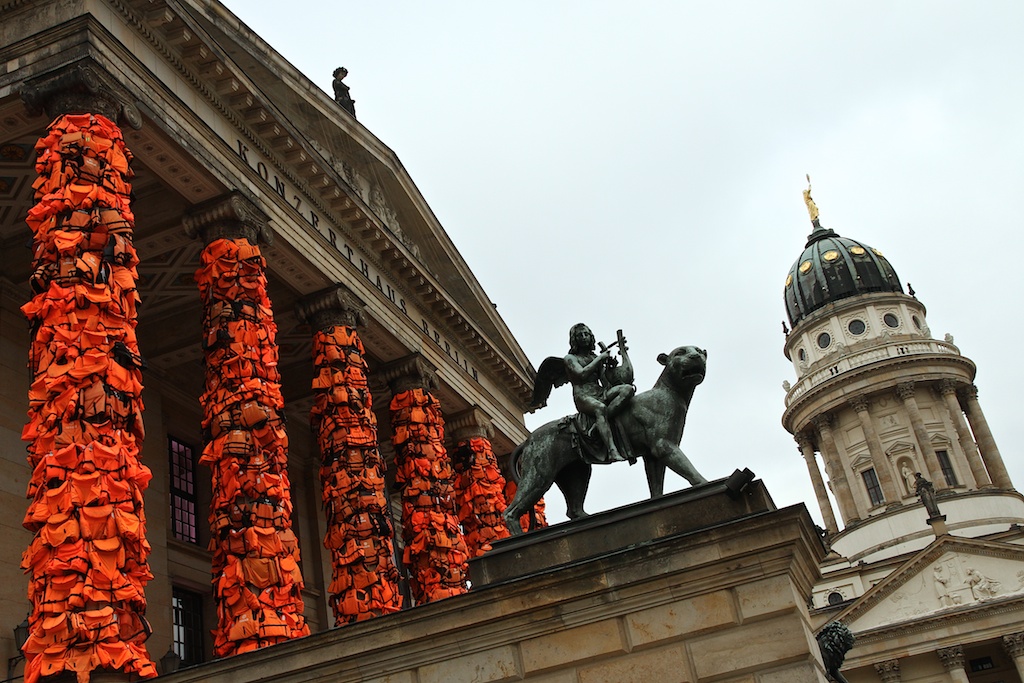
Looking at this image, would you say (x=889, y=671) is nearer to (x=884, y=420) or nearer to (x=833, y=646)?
(x=884, y=420)

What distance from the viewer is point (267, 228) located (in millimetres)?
22766

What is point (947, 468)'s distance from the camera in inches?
3063

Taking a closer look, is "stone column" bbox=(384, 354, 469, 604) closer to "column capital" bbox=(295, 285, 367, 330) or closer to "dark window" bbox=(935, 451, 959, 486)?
"column capital" bbox=(295, 285, 367, 330)

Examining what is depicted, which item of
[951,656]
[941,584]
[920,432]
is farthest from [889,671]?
[920,432]

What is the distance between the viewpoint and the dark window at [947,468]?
77.3m

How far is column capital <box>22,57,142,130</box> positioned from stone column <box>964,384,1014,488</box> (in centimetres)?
7673

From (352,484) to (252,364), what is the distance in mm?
4665

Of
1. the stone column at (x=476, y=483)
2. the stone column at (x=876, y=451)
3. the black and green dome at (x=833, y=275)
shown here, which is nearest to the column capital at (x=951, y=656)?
the stone column at (x=876, y=451)

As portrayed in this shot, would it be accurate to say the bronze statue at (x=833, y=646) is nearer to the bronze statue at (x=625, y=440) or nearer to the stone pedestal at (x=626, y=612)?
the stone pedestal at (x=626, y=612)

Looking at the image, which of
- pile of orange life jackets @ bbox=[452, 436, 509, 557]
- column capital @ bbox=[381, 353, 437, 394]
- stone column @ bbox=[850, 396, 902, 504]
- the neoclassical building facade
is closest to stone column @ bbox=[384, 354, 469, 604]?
column capital @ bbox=[381, 353, 437, 394]

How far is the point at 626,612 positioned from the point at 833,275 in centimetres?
8370

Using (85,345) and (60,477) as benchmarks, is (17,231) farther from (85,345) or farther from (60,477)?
(60,477)

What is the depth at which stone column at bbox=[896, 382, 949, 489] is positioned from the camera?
75.9 metres

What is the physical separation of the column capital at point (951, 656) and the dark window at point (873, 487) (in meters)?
19.2
